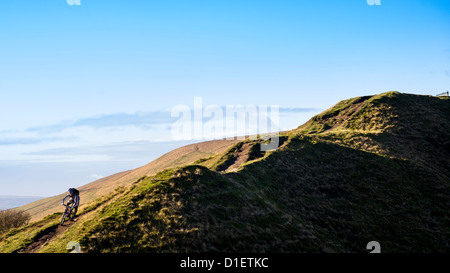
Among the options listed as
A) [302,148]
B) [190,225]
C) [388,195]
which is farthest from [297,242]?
[302,148]

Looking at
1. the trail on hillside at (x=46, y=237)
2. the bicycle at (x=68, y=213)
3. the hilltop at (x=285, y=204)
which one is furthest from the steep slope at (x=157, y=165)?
the trail on hillside at (x=46, y=237)

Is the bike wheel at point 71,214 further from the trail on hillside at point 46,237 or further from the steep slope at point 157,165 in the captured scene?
the steep slope at point 157,165

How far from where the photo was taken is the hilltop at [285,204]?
17812mm

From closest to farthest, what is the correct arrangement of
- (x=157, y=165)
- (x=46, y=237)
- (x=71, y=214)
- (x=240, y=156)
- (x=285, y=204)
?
(x=46, y=237), (x=71, y=214), (x=285, y=204), (x=240, y=156), (x=157, y=165)

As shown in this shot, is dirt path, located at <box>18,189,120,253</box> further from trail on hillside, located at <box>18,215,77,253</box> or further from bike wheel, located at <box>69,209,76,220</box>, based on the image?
bike wheel, located at <box>69,209,76,220</box>

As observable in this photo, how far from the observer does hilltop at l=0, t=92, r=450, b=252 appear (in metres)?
17.8

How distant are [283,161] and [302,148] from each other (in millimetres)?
5445

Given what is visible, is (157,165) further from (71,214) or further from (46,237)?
(46,237)

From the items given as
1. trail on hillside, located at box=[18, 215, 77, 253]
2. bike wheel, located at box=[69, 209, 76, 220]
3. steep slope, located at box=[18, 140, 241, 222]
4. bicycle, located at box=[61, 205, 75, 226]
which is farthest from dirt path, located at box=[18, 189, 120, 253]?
steep slope, located at box=[18, 140, 241, 222]

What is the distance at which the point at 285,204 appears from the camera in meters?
26.4

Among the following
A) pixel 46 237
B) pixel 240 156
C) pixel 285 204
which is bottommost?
pixel 46 237

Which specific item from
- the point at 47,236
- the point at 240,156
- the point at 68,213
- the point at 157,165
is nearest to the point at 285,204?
the point at 240,156
